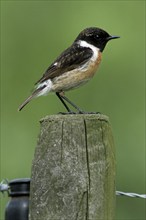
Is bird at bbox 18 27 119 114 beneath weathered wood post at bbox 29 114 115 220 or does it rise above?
above

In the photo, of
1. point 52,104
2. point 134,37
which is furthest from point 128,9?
point 52,104

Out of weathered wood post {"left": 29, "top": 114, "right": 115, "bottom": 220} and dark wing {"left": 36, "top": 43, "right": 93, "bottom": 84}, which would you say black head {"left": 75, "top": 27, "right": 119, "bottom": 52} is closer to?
dark wing {"left": 36, "top": 43, "right": 93, "bottom": 84}

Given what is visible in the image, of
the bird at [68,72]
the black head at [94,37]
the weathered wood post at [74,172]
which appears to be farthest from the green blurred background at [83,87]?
the weathered wood post at [74,172]

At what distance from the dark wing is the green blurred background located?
320 centimetres

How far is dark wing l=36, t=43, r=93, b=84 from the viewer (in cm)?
700

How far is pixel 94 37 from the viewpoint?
7.71 meters

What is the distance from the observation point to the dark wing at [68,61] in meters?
7.00

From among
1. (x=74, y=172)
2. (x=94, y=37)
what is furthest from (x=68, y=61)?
(x=74, y=172)

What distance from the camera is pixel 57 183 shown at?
431 cm

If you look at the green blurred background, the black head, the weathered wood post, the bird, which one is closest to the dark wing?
the bird

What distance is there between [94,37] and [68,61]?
0.71 m

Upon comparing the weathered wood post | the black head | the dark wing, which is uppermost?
the black head

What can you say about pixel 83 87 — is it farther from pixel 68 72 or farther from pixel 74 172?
pixel 74 172

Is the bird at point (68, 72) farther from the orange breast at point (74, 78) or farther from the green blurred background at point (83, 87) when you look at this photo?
the green blurred background at point (83, 87)
